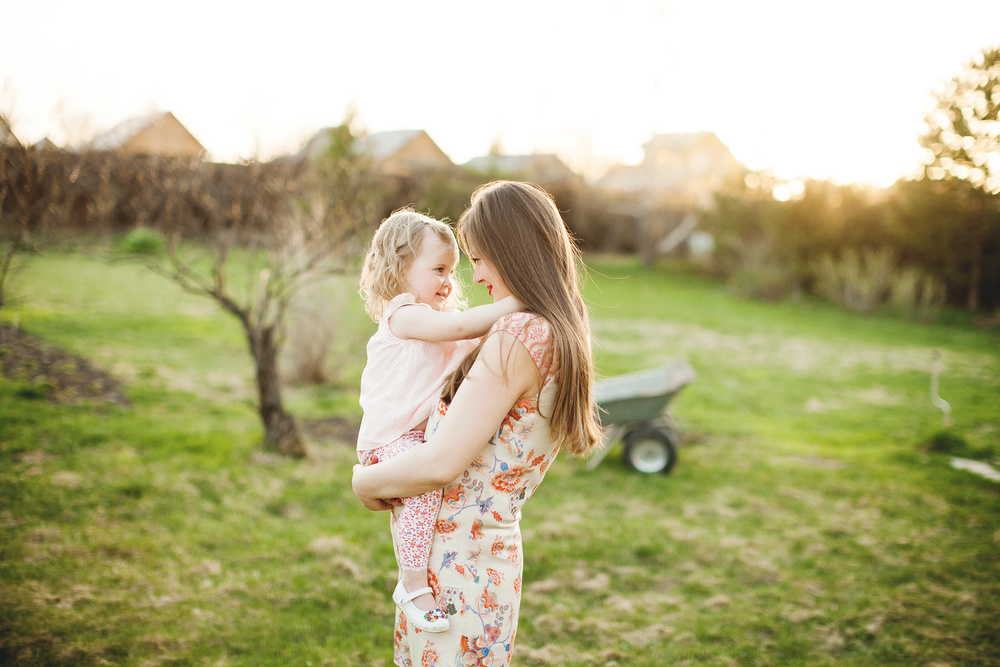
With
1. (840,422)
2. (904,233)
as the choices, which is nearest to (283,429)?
(840,422)

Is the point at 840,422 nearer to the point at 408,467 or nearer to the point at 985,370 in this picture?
the point at 985,370

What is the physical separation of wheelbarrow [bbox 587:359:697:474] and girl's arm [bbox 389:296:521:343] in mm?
3911

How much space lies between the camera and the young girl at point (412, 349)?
5.29 ft

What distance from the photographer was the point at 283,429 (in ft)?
18.2

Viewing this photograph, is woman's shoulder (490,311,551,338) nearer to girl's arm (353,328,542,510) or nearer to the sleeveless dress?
girl's arm (353,328,542,510)

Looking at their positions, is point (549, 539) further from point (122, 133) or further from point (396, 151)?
point (396, 151)

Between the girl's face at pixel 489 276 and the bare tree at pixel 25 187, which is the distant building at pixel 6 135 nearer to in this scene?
the bare tree at pixel 25 187

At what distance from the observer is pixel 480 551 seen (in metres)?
1.61

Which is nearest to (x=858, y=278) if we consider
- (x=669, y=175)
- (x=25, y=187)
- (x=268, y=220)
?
(x=669, y=175)

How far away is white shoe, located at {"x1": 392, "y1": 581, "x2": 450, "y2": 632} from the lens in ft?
5.18

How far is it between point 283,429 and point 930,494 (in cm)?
581

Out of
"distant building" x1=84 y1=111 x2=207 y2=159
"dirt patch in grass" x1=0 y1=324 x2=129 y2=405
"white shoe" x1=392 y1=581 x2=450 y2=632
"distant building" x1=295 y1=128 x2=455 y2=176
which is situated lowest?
"dirt patch in grass" x1=0 y1=324 x2=129 y2=405

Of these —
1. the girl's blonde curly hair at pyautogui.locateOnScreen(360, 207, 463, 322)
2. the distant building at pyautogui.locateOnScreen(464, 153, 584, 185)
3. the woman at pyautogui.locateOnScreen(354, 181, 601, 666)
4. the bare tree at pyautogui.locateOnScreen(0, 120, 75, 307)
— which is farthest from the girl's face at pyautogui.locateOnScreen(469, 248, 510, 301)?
the distant building at pyautogui.locateOnScreen(464, 153, 584, 185)

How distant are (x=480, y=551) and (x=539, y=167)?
23.7 meters
